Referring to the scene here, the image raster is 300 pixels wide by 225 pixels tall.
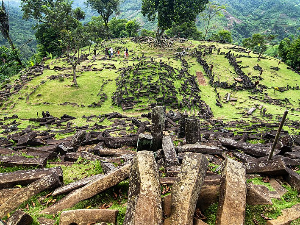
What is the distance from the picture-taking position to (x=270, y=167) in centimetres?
461

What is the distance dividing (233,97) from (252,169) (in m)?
18.0

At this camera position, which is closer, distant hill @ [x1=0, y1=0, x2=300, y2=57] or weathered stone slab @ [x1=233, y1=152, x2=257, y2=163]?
weathered stone slab @ [x1=233, y1=152, x2=257, y2=163]

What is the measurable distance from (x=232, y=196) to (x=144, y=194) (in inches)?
55.5

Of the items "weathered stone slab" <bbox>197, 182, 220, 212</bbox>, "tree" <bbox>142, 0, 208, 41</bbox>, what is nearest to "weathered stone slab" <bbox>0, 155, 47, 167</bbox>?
"weathered stone slab" <bbox>197, 182, 220, 212</bbox>

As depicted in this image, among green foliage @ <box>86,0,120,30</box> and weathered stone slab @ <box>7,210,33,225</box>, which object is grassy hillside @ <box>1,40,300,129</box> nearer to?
weathered stone slab @ <box>7,210,33,225</box>

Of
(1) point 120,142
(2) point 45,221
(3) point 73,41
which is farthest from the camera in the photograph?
(3) point 73,41

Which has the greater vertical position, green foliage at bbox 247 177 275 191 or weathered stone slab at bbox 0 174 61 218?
green foliage at bbox 247 177 275 191

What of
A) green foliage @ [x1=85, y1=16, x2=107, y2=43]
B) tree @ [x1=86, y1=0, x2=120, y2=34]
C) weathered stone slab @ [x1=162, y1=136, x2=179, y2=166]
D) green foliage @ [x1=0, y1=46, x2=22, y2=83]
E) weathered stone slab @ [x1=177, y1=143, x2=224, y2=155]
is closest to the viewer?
weathered stone slab @ [x1=162, y1=136, x2=179, y2=166]

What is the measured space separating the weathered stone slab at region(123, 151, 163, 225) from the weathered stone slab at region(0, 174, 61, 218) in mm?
2116

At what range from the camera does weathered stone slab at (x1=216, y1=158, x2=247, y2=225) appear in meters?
2.79

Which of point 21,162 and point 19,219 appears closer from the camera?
point 19,219

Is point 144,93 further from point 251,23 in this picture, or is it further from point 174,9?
point 251,23

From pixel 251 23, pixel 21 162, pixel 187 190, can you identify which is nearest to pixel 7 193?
pixel 21 162

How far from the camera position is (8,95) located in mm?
18172
